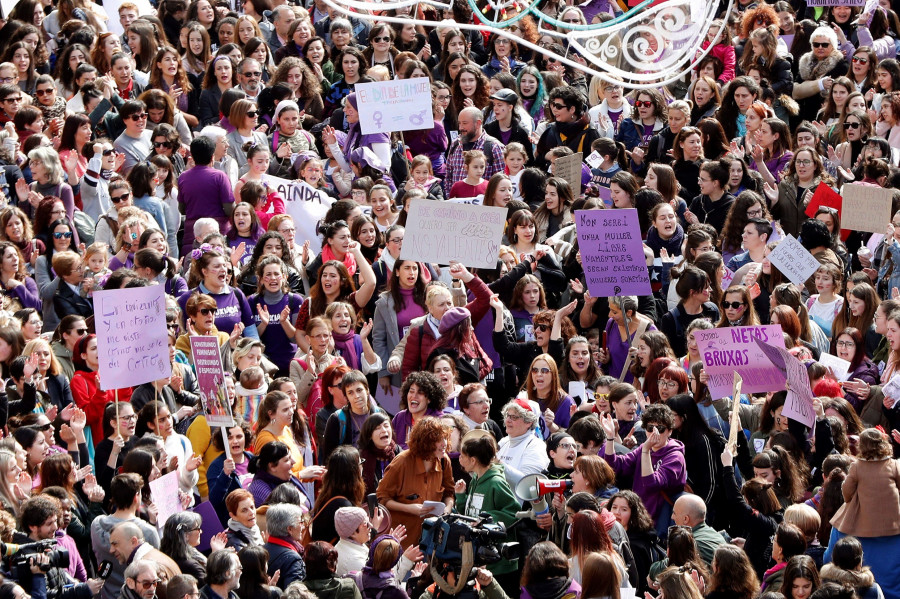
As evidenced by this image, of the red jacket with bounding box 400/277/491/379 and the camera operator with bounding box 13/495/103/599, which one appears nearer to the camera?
the camera operator with bounding box 13/495/103/599

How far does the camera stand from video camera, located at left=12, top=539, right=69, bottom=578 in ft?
28.0

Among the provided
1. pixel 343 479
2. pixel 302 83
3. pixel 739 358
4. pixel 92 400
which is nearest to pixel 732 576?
pixel 343 479

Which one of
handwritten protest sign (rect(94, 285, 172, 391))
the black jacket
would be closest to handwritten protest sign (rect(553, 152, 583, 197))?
the black jacket

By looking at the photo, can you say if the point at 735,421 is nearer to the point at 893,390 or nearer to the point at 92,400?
the point at 893,390

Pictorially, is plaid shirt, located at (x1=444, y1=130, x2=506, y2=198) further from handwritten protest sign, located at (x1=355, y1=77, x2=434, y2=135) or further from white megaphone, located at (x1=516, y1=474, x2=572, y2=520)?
white megaphone, located at (x1=516, y1=474, x2=572, y2=520)

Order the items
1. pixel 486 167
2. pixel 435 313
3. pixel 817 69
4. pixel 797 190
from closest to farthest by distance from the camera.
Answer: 1. pixel 435 313
2. pixel 797 190
3. pixel 486 167
4. pixel 817 69

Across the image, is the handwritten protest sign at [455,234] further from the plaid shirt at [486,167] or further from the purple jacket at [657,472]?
the purple jacket at [657,472]

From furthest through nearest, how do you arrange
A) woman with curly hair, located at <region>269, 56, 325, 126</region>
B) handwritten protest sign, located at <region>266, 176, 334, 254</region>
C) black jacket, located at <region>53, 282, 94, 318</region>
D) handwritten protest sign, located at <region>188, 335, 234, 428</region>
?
woman with curly hair, located at <region>269, 56, 325, 126</region>, handwritten protest sign, located at <region>266, 176, 334, 254</region>, black jacket, located at <region>53, 282, 94, 318</region>, handwritten protest sign, located at <region>188, 335, 234, 428</region>

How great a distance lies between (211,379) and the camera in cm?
Answer: 1039

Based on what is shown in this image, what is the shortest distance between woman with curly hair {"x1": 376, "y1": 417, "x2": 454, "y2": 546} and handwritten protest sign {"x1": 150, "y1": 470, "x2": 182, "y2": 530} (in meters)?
1.23

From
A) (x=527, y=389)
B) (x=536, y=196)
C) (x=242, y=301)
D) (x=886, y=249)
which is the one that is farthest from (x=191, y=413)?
(x=886, y=249)

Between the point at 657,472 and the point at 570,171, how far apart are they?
4866mm

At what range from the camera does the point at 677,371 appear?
433 inches

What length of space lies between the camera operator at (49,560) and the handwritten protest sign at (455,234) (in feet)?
13.2
